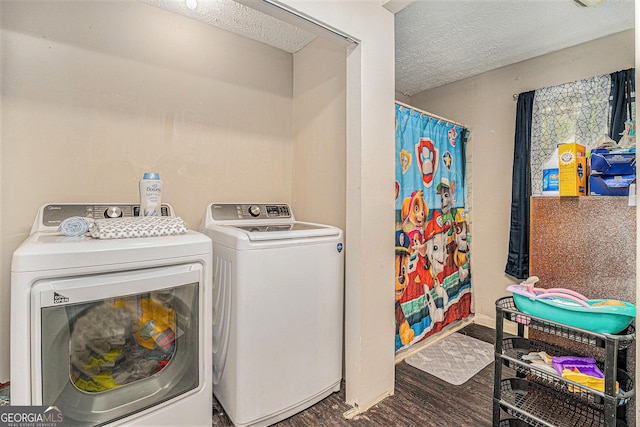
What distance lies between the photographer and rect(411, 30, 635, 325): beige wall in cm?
258

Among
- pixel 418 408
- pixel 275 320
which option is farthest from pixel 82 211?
pixel 418 408

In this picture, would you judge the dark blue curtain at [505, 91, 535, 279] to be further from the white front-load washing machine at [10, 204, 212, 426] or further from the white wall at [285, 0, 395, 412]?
the white front-load washing machine at [10, 204, 212, 426]

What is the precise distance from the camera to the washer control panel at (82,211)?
154cm

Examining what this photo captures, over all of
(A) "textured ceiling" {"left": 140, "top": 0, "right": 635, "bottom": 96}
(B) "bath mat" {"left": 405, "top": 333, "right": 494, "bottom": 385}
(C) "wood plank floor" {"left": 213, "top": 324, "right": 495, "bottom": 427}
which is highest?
(A) "textured ceiling" {"left": 140, "top": 0, "right": 635, "bottom": 96}

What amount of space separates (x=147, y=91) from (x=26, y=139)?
643mm

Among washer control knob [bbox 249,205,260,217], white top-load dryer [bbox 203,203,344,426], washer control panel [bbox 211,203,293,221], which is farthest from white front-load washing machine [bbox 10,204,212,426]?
washer control knob [bbox 249,205,260,217]

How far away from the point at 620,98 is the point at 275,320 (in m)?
2.69

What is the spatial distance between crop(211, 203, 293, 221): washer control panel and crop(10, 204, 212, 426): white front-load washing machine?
614 mm

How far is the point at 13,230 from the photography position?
4.91ft

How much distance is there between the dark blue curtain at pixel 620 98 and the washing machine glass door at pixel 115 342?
2820 millimetres

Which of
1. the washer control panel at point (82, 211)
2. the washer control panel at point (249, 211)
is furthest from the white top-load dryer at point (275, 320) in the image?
the washer control panel at point (82, 211)

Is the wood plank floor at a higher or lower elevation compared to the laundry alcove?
lower

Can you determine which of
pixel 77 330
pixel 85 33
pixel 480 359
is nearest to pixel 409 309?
pixel 480 359

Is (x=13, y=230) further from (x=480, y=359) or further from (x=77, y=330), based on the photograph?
(x=480, y=359)
